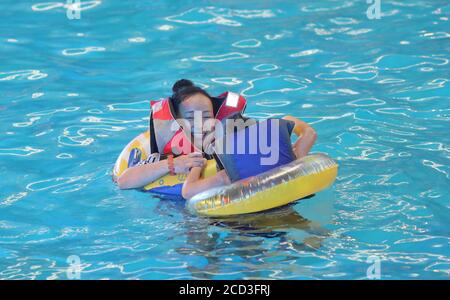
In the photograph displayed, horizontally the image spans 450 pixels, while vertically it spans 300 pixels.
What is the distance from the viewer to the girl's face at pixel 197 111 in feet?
18.6

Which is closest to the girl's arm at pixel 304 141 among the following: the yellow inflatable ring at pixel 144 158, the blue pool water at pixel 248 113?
the blue pool water at pixel 248 113

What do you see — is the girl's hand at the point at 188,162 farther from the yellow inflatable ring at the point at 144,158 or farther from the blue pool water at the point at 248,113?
the blue pool water at the point at 248,113

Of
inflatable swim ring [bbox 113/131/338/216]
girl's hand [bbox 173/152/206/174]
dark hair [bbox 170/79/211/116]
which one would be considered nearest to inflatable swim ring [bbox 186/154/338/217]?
inflatable swim ring [bbox 113/131/338/216]

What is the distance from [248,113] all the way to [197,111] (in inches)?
63.5

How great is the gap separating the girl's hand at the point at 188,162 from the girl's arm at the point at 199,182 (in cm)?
7

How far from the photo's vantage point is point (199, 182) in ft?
18.0

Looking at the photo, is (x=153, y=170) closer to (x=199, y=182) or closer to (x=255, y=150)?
(x=199, y=182)

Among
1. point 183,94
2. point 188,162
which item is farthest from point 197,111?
point 188,162

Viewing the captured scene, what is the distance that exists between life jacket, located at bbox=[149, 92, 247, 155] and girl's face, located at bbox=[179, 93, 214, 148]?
73 millimetres

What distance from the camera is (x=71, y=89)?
25.6 ft

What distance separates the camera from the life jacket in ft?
19.0

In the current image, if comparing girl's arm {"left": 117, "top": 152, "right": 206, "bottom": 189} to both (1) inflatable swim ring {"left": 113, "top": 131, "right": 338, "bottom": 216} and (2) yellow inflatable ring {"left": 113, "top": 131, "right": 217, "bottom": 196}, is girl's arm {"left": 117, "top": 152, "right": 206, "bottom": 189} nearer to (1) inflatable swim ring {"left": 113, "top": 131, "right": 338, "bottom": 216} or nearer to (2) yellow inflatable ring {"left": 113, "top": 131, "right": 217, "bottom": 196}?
(2) yellow inflatable ring {"left": 113, "top": 131, "right": 217, "bottom": 196}
